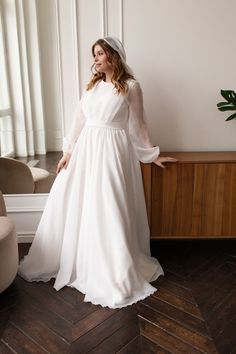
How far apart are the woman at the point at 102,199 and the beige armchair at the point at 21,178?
1.72ft

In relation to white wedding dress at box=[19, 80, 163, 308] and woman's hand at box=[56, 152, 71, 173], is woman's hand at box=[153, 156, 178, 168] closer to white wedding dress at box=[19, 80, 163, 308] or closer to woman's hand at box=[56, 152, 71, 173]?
white wedding dress at box=[19, 80, 163, 308]

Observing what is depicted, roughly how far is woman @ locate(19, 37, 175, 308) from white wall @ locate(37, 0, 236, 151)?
0.44 metres

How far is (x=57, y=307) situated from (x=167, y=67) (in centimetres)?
197

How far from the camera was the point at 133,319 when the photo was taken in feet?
6.23

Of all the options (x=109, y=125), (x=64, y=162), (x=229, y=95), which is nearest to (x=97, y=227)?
(x=64, y=162)

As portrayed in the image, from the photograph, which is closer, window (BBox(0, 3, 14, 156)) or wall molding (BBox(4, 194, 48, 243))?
window (BBox(0, 3, 14, 156))

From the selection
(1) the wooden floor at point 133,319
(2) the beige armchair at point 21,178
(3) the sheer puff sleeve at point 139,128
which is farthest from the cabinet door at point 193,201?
(2) the beige armchair at point 21,178

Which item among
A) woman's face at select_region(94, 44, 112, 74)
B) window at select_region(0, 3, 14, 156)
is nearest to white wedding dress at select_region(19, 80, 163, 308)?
woman's face at select_region(94, 44, 112, 74)

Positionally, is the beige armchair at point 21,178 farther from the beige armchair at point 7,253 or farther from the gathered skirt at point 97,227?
the beige armchair at point 7,253

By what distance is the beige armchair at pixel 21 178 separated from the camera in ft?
9.00

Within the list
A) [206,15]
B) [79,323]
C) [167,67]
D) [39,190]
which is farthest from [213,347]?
[206,15]

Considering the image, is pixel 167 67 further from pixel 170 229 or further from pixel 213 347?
pixel 213 347

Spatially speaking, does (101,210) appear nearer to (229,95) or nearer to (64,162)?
(64,162)

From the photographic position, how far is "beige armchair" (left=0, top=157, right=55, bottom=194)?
2742 mm
